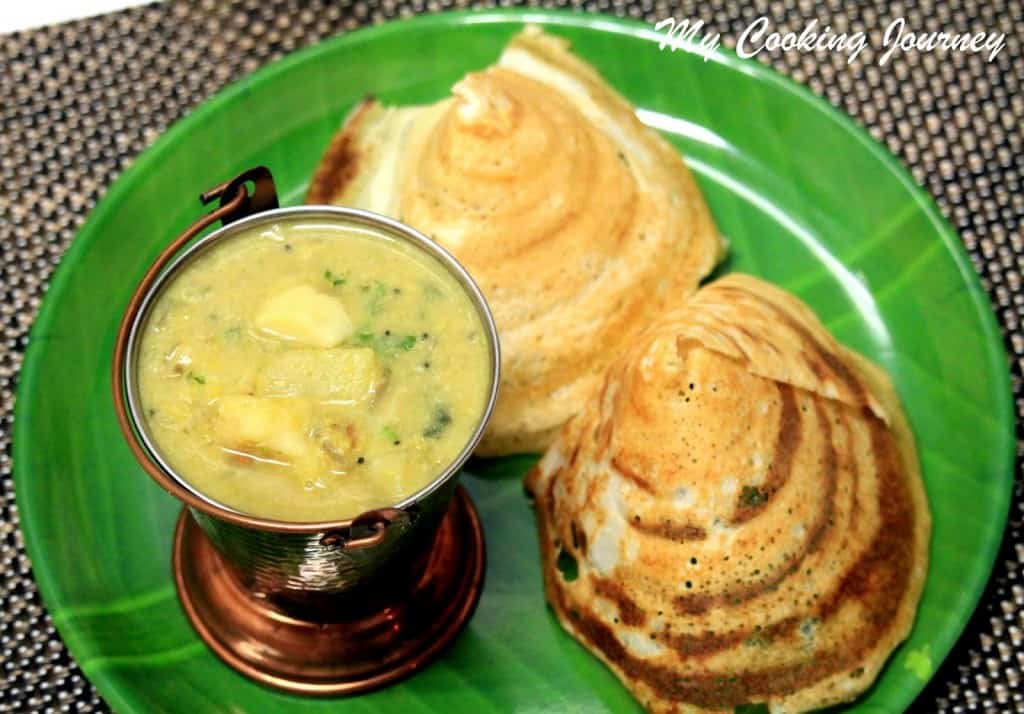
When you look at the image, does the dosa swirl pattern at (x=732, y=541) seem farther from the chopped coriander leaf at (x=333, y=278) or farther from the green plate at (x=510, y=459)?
the chopped coriander leaf at (x=333, y=278)

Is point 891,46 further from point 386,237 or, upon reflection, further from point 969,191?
point 386,237

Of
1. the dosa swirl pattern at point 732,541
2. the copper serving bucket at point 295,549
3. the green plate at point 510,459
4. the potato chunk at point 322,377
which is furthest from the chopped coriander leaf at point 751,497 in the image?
the potato chunk at point 322,377

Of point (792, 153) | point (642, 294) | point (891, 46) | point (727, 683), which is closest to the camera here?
point (727, 683)

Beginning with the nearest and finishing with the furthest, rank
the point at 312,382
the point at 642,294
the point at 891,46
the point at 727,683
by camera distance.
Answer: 1. the point at 312,382
2. the point at 727,683
3. the point at 642,294
4. the point at 891,46

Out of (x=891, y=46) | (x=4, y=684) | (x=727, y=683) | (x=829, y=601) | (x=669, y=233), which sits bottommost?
(x=4, y=684)

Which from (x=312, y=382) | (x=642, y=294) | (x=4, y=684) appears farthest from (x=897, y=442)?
(x=4, y=684)

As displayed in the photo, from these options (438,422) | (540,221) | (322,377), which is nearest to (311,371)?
(322,377)

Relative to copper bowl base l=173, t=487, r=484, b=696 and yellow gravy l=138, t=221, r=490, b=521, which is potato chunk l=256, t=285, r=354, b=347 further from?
copper bowl base l=173, t=487, r=484, b=696
